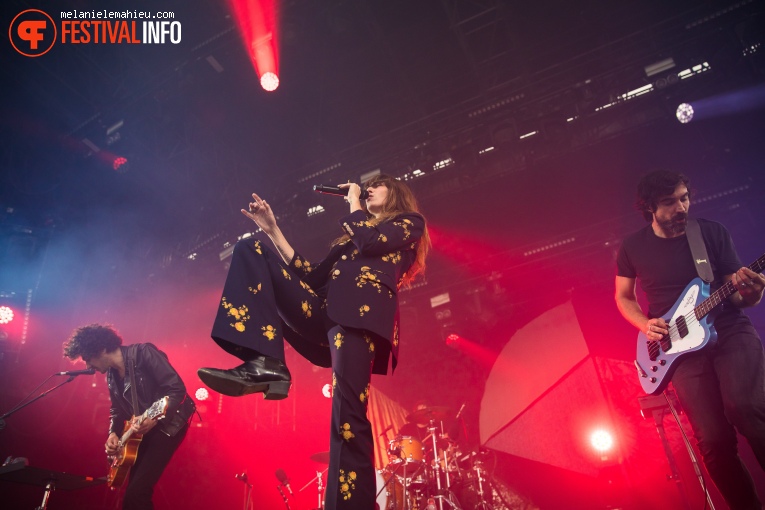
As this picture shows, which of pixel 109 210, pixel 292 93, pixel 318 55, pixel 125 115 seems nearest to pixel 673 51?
pixel 318 55

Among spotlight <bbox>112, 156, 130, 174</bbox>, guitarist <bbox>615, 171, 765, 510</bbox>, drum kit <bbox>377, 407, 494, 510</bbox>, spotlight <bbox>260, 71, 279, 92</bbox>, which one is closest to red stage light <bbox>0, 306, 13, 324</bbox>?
spotlight <bbox>112, 156, 130, 174</bbox>

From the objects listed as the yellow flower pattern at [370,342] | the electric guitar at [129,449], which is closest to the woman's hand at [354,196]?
the yellow flower pattern at [370,342]

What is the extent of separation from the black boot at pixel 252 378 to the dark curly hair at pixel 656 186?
2.77 meters

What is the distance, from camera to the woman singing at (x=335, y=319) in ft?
5.51

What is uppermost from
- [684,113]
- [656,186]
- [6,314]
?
[684,113]

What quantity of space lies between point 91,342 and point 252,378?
3.64 m

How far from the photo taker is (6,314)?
745 centimetres

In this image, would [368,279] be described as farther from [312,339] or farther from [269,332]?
[269,332]

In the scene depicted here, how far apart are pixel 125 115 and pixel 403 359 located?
7555 mm

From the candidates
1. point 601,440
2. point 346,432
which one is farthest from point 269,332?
point 601,440

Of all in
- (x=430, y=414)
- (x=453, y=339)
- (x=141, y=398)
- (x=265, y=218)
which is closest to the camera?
(x=265, y=218)

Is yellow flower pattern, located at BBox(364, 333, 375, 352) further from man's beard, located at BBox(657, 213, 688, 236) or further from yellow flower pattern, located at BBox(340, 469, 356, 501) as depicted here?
Answer: man's beard, located at BBox(657, 213, 688, 236)

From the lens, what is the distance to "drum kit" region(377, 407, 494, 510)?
5.97 meters

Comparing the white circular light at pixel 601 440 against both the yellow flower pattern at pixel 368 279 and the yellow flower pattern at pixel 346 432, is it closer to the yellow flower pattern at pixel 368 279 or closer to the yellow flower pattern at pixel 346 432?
the yellow flower pattern at pixel 368 279
